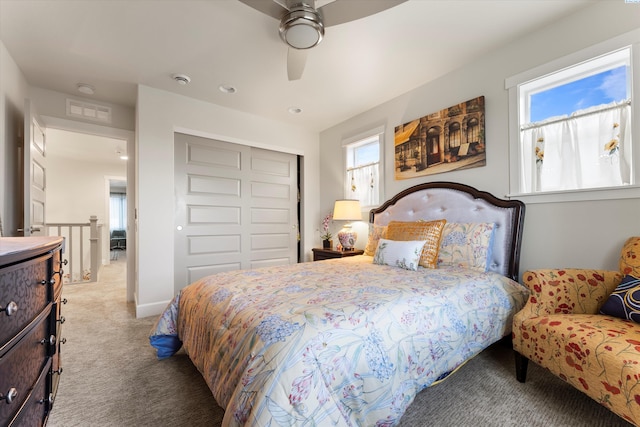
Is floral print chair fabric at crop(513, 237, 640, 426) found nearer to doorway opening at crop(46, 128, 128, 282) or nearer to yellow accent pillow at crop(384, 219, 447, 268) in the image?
yellow accent pillow at crop(384, 219, 447, 268)

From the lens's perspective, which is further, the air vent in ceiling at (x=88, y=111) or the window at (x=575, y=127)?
the air vent in ceiling at (x=88, y=111)

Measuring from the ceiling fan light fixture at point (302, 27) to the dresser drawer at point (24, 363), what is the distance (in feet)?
6.63

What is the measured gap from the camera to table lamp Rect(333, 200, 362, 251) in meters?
3.62

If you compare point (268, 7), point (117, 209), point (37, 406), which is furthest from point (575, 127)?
point (117, 209)

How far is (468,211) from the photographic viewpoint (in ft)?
8.50

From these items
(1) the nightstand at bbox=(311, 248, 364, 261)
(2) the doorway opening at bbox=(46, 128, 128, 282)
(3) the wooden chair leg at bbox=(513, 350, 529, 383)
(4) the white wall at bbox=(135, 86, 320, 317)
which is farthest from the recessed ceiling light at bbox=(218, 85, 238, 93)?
(2) the doorway opening at bbox=(46, 128, 128, 282)

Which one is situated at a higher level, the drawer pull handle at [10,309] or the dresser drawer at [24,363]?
the drawer pull handle at [10,309]

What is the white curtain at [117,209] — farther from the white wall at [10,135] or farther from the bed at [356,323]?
the bed at [356,323]

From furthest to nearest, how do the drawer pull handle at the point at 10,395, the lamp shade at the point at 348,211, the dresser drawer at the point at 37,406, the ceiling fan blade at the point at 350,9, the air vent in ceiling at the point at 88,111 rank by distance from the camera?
1. the lamp shade at the point at 348,211
2. the air vent in ceiling at the point at 88,111
3. the ceiling fan blade at the point at 350,9
4. the dresser drawer at the point at 37,406
5. the drawer pull handle at the point at 10,395

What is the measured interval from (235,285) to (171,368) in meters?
0.89

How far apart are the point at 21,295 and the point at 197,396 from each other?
3.81 ft

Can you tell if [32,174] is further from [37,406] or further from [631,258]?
[631,258]

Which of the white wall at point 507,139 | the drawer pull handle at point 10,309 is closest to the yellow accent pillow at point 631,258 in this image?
the white wall at point 507,139

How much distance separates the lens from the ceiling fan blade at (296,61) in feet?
6.90
